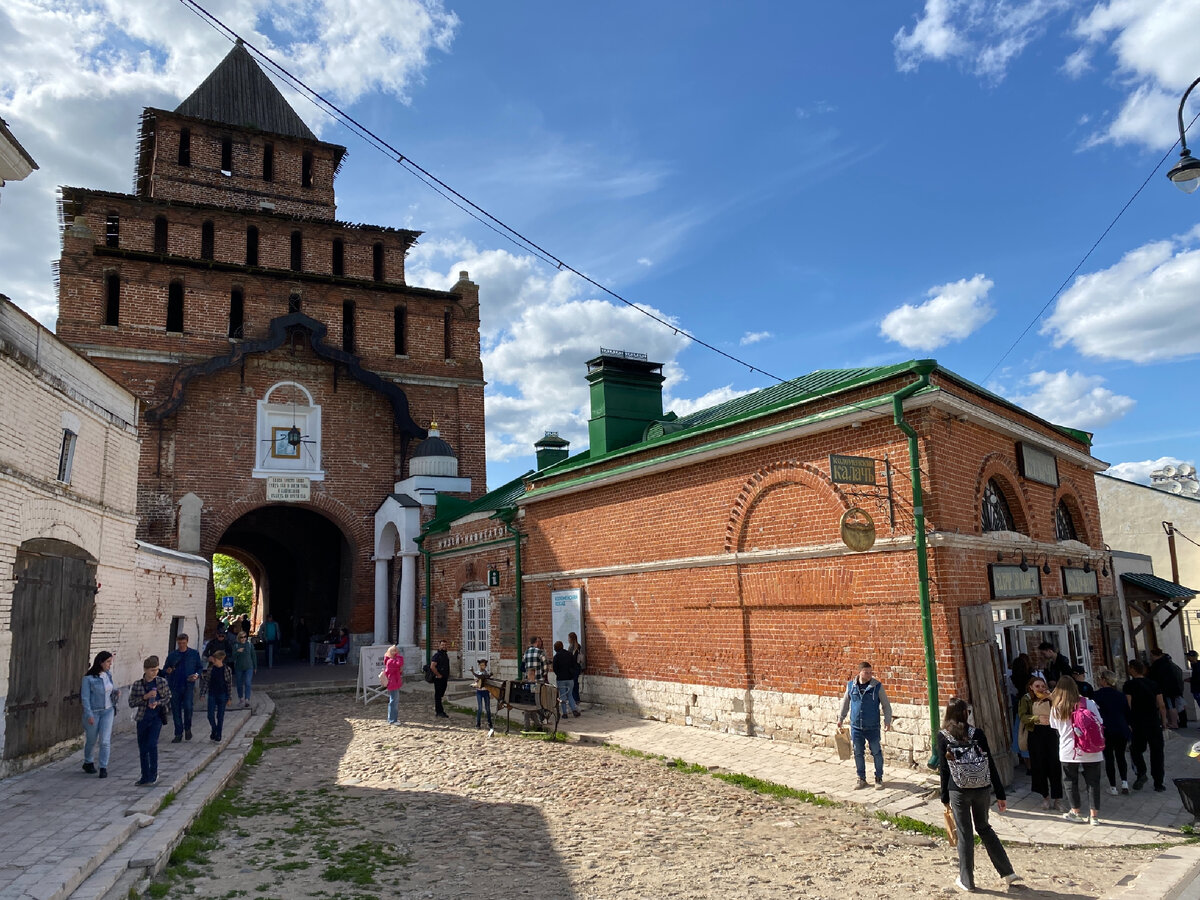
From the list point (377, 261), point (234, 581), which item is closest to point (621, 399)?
point (377, 261)

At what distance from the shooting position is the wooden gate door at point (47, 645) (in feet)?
29.8

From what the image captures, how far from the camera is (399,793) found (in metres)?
9.16

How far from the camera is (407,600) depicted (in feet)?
72.5

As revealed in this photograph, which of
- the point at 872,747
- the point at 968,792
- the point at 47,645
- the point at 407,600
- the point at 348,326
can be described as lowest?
the point at 872,747

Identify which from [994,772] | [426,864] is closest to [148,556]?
[426,864]

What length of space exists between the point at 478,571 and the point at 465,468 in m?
7.12

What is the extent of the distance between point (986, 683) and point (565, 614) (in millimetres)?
8156

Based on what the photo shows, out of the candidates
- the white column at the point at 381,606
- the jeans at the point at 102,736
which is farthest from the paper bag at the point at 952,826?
the white column at the point at 381,606

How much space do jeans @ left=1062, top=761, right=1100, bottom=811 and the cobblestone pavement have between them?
0.74 metres

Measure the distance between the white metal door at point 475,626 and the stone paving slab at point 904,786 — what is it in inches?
261

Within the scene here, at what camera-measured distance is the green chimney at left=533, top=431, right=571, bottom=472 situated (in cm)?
2391

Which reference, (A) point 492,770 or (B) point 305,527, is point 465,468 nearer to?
(B) point 305,527

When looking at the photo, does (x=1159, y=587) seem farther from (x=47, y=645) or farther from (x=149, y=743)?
(x=47, y=645)

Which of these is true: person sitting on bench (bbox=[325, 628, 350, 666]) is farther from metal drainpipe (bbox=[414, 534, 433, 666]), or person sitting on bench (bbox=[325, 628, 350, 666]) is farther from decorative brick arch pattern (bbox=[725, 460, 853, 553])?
decorative brick arch pattern (bbox=[725, 460, 853, 553])
